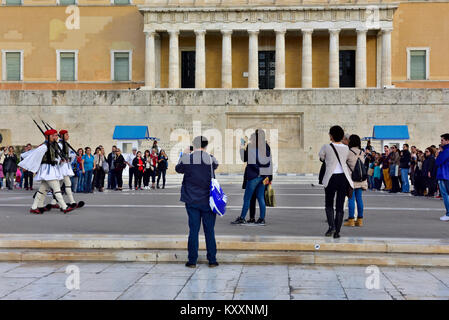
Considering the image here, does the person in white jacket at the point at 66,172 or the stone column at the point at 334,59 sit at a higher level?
the stone column at the point at 334,59

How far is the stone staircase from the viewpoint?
860 cm

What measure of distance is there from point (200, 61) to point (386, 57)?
49.6ft

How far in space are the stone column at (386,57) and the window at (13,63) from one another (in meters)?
30.7

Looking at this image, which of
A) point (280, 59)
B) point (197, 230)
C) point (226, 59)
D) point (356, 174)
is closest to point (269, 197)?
point (356, 174)

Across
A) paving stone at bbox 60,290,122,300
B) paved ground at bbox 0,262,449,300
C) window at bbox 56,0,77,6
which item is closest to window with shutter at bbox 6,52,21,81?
window at bbox 56,0,77,6

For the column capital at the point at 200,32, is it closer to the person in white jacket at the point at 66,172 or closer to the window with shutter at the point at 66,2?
the window with shutter at the point at 66,2

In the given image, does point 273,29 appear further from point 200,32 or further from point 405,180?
point 405,180

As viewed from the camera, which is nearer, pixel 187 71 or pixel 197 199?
pixel 197 199

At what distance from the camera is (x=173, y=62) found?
48.2 metres

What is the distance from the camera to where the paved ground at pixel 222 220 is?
420 inches

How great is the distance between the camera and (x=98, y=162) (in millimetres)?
23031

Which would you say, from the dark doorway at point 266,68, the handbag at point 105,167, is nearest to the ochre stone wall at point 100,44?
the dark doorway at point 266,68

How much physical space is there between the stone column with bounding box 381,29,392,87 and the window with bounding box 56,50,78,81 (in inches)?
1019

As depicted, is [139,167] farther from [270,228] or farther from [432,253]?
[432,253]
